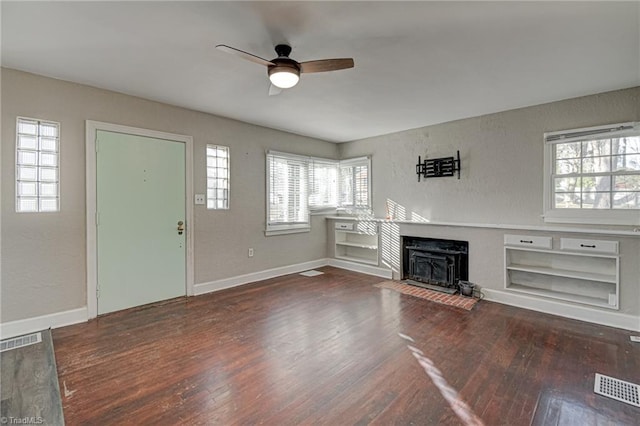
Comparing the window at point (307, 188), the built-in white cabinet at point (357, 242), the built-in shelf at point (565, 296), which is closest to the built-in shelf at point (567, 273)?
the built-in shelf at point (565, 296)

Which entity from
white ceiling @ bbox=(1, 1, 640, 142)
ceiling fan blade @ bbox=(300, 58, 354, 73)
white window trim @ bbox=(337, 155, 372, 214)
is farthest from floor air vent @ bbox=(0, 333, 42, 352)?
white window trim @ bbox=(337, 155, 372, 214)

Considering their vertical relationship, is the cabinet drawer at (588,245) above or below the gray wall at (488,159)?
below

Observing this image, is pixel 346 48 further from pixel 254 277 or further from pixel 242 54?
pixel 254 277

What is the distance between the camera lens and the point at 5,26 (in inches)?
Answer: 87.6

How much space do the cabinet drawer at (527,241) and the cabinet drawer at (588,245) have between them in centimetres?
15

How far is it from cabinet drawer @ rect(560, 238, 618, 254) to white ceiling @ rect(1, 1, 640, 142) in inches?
68.0

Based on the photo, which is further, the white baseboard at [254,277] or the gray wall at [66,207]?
the white baseboard at [254,277]

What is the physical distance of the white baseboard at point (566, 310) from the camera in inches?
127

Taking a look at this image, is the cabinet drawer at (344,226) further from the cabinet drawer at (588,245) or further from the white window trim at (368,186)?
the cabinet drawer at (588,245)

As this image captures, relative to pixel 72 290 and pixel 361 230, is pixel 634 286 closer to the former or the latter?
pixel 361 230

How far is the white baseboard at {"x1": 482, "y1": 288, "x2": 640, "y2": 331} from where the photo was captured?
324cm

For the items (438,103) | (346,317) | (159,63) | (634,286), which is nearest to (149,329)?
(346,317)

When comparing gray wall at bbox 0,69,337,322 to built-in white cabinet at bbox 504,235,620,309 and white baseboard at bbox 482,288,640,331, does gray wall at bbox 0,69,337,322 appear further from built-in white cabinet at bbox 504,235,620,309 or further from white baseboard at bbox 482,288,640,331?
built-in white cabinet at bbox 504,235,620,309

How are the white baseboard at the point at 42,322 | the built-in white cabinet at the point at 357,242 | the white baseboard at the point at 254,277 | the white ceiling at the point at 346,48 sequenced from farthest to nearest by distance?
the built-in white cabinet at the point at 357,242, the white baseboard at the point at 254,277, the white baseboard at the point at 42,322, the white ceiling at the point at 346,48
